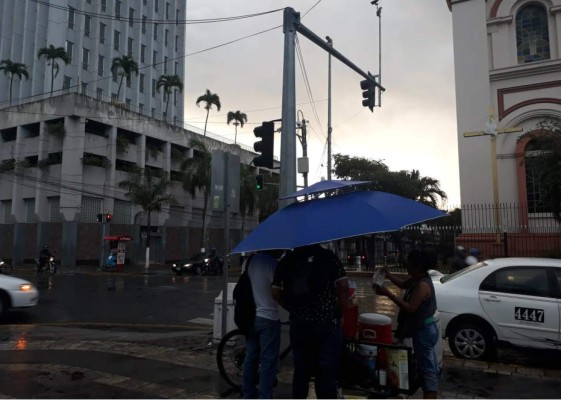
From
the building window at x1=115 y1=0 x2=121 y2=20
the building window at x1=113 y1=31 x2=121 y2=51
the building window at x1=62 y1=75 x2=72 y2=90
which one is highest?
the building window at x1=115 y1=0 x2=121 y2=20

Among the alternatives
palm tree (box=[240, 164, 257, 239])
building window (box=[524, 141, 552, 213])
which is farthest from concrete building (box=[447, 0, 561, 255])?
palm tree (box=[240, 164, 257, 239])

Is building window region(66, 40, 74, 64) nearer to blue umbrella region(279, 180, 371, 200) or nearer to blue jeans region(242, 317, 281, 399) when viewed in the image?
blue umbrella region(279, 180, 371, 200)

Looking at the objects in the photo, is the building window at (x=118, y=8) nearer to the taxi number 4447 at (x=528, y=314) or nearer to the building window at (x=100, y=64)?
the building window at (x=100, y=64)

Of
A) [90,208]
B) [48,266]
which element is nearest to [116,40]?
[90,208]

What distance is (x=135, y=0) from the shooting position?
55.1 m

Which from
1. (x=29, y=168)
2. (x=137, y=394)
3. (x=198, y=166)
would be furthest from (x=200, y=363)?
(x=29, y=168)

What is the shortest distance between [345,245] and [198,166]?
13395 millimetres

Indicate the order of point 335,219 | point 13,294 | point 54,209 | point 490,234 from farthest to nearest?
point 54,209, point 490,234, point 13,294, point 335,219

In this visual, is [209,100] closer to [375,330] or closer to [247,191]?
[247,191]

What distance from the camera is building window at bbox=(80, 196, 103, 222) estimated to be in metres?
34.9

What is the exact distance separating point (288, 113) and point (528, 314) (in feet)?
16.9

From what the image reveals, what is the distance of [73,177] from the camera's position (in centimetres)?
3441

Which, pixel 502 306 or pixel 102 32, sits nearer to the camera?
pixel 502 306

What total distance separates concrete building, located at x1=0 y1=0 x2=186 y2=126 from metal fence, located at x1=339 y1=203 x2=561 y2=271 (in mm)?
33253
